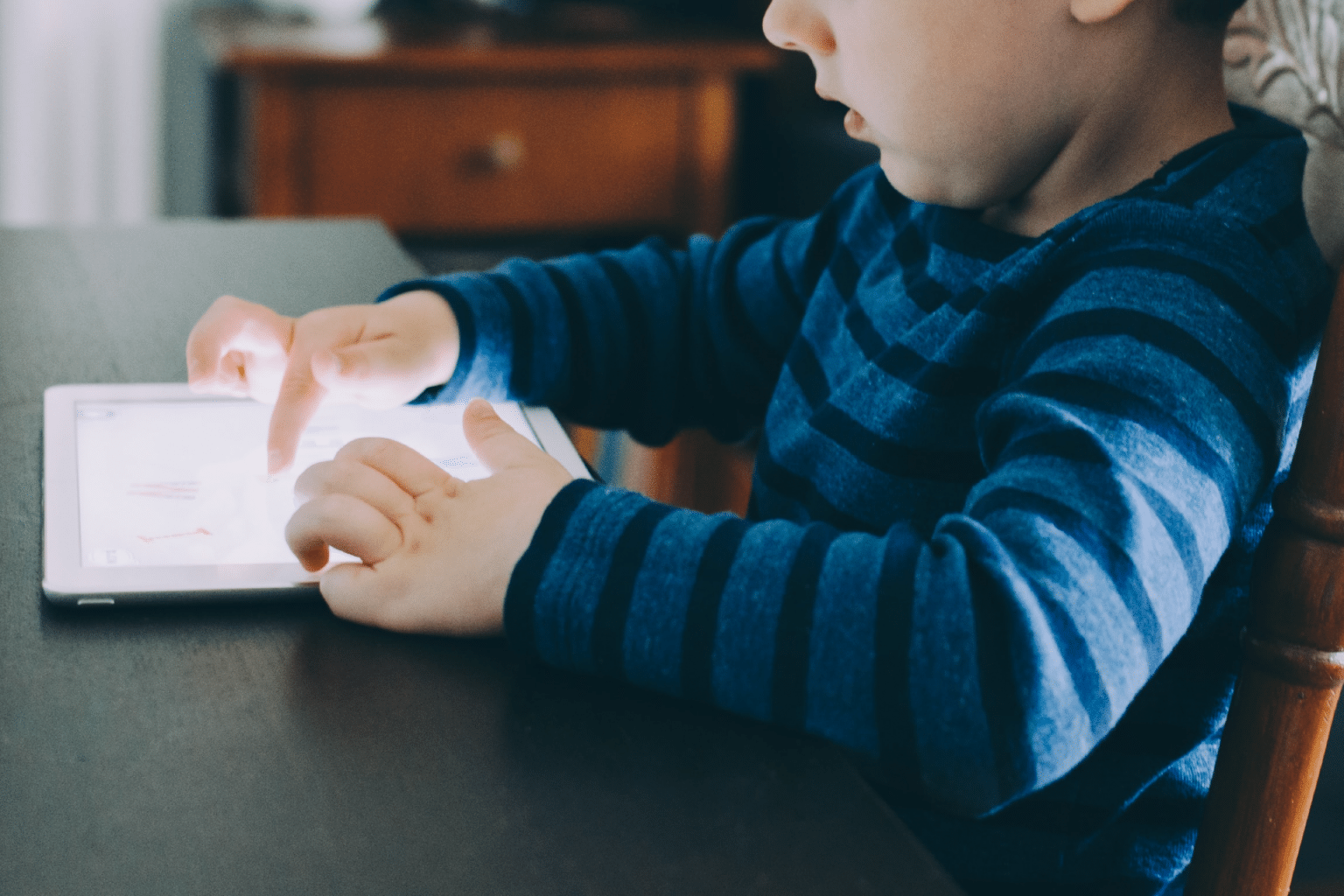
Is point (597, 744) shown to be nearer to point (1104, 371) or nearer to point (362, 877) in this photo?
point (362, 877)

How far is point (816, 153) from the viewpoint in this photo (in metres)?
1.82

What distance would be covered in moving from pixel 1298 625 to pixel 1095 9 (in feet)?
0.75

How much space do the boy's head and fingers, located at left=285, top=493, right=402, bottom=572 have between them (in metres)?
0.26

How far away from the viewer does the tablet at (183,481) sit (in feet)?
1.42

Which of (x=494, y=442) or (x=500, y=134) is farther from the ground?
(x=494, y=442)

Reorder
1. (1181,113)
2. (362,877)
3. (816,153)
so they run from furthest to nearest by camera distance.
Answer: (816,153)
(1181,113)
(362,877)

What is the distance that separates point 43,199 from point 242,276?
4.37 feet

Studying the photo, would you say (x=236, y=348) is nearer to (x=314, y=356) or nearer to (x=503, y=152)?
(x=314, y=356)

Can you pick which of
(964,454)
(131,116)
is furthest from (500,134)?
(964,454)

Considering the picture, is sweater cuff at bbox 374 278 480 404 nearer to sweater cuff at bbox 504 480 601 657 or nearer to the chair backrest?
sweater cuff at bbox 504 480 601 657

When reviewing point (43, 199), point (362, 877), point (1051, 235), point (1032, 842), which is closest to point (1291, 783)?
point (1032, 842)

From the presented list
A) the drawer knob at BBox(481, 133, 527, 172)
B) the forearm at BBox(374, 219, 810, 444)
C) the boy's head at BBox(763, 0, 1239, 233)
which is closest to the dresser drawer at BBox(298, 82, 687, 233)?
the drawer knob at BBox(481, 133, 527, 172)

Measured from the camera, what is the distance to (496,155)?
5.69 feet

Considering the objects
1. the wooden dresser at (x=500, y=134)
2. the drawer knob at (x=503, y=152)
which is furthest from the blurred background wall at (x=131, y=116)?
the drawer knob at (x=503, y=152)
